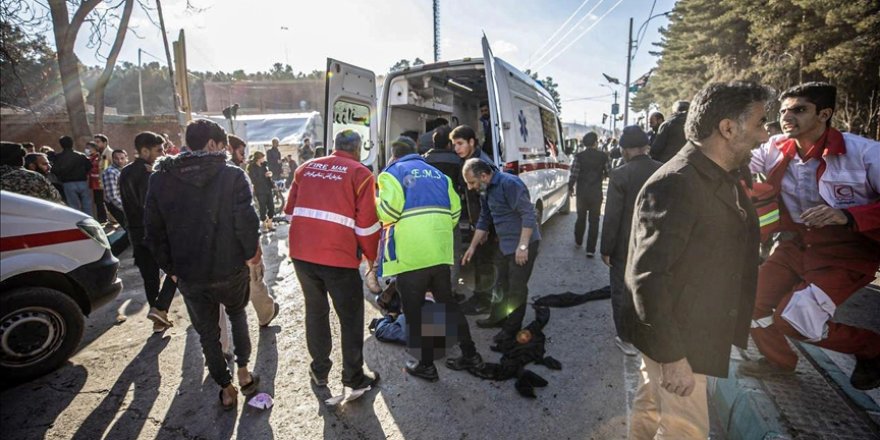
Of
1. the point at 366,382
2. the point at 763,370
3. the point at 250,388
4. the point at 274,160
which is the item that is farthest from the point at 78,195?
the point at 763,370

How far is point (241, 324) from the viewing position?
2.83m

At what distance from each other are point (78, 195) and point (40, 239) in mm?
6719

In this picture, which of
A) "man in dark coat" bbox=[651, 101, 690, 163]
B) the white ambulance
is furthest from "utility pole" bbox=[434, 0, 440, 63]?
"man in dark coat" bbox=[651, 101, 690, 163]

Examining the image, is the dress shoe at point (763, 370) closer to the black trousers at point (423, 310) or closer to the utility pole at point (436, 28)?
the black trousers at point (423, 310)

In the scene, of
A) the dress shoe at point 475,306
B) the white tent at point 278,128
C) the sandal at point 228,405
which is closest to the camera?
the sandal at point 228,405

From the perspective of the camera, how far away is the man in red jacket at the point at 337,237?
101 inches

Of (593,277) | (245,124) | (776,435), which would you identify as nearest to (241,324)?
(776,435)

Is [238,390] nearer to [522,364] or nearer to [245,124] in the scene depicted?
[522,364]

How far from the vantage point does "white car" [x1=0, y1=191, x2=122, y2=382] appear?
2.98 m

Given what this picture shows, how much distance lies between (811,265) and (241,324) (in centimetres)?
367

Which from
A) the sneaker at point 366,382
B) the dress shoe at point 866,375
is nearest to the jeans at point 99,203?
the sneaker at point 366,382

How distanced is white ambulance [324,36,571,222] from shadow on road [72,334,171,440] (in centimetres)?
291

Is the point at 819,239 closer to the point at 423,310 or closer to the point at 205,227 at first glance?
the point at 423,310

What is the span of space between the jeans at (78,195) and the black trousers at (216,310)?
312 inches
